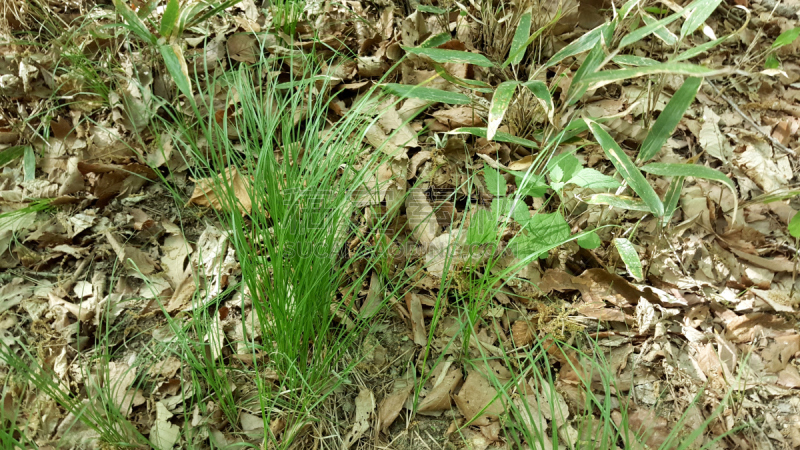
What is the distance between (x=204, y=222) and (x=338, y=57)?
824mm

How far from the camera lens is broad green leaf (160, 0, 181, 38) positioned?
155 centimetres

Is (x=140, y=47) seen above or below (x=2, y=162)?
above

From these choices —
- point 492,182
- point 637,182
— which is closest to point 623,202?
point 637,182

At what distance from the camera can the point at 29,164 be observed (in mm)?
1641

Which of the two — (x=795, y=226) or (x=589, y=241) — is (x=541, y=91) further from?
(x=795, y=226)

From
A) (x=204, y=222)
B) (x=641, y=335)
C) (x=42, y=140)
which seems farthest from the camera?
(x=42, y=140)

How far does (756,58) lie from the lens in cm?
192

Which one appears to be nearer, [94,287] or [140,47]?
[94,287]

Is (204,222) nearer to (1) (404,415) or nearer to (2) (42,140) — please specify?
(2) (42,140)

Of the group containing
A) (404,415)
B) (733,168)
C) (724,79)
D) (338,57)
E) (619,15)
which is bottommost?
(404,415)

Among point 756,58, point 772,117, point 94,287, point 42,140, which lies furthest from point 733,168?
point 42,140

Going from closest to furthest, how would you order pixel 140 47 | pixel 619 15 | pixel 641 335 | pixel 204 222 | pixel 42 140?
pixel 619 15 → pixel 641 335 → pixel 204 222 → pixel 42 140 → pixel 140 47

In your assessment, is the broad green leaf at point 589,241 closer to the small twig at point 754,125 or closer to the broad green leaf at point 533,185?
the broad green leaf at point 533,185

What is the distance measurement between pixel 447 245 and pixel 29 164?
1.44 m
